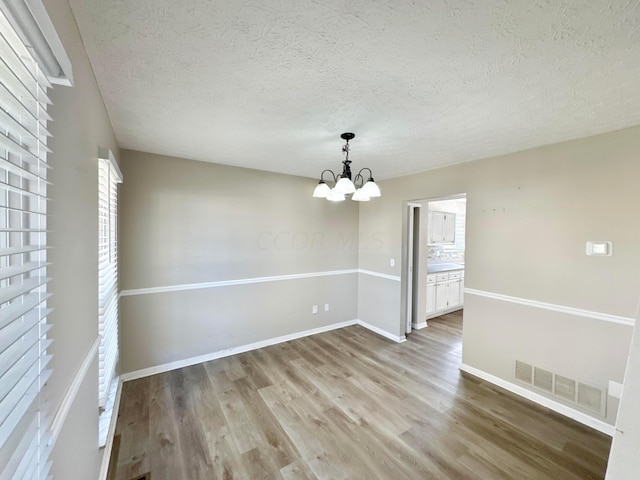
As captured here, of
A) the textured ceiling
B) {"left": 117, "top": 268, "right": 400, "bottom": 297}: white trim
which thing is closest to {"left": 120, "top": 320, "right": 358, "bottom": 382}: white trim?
{"left": 117, "top": 268, "right": 400, "bottom": 297}: white trim

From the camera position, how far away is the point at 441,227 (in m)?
5.73

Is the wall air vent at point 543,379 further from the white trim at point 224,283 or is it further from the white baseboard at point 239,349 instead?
the white trim at point 224,283

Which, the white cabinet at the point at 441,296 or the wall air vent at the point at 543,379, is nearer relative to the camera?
the wall air vent at the point at 543,379

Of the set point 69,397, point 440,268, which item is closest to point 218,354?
point 69,397

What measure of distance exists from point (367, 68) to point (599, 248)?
2.42 m

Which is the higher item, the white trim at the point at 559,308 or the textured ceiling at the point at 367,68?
the textured ceiling at the point at 367,68

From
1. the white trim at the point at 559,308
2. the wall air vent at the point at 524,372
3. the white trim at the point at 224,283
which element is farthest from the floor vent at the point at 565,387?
the white trim at the point at 224,283

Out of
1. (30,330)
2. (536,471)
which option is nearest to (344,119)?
(30,330)

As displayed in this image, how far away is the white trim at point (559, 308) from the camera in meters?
2.04

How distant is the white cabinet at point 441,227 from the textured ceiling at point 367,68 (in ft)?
10.8

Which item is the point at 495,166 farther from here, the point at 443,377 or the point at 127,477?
the point at 127,477

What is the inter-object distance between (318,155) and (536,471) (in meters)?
3.12

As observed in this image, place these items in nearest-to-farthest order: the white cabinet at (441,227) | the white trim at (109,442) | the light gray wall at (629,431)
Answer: the light gray wall at (629,431)
the white trim at (109,442)
the white cabinet at (441,227)

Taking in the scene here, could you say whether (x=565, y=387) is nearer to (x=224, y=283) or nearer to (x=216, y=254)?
(x=224, y=283)
